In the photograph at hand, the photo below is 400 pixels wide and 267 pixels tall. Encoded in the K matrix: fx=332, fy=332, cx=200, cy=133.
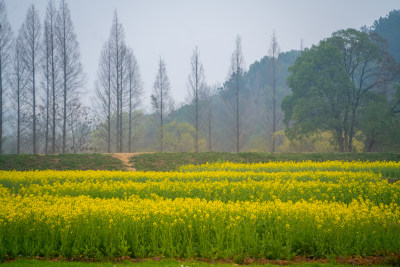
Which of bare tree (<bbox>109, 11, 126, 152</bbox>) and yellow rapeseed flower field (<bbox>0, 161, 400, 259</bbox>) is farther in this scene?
bare tree (<bbox>109, 11, 126, 152</bbox>)

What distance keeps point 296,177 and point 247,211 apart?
6076mm

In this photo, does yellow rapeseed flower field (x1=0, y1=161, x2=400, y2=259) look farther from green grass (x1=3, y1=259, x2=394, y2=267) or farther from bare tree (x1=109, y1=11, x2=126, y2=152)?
bare tree (x1=109, y1=11, x2=126, y2=152)

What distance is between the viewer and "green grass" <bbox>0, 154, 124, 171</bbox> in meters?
20.7

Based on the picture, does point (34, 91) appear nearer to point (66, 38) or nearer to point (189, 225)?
point (66, 38)

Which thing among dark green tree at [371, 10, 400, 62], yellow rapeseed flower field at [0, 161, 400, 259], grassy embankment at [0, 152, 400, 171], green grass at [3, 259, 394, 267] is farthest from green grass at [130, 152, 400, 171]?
dark green tree at [371, 10, 400, 62]

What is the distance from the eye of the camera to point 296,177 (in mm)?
12906

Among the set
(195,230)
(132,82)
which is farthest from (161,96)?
(195,230)

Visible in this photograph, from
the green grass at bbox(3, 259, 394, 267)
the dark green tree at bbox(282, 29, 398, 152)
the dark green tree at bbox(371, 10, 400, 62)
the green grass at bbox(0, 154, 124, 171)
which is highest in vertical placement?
the dark green tree at bbox(371, 10, 400, 62)

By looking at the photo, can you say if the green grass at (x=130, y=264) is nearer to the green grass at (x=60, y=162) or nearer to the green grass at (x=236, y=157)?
the green grass at (x=60, y=162)

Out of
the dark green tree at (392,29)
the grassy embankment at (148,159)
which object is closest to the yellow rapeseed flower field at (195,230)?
the grassy embankment at (148,159)

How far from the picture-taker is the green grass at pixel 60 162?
67.9 ft

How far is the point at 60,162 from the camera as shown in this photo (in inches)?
866

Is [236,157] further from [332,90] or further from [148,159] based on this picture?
[332,90]

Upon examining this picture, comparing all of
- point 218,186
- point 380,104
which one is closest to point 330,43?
point 380,104
